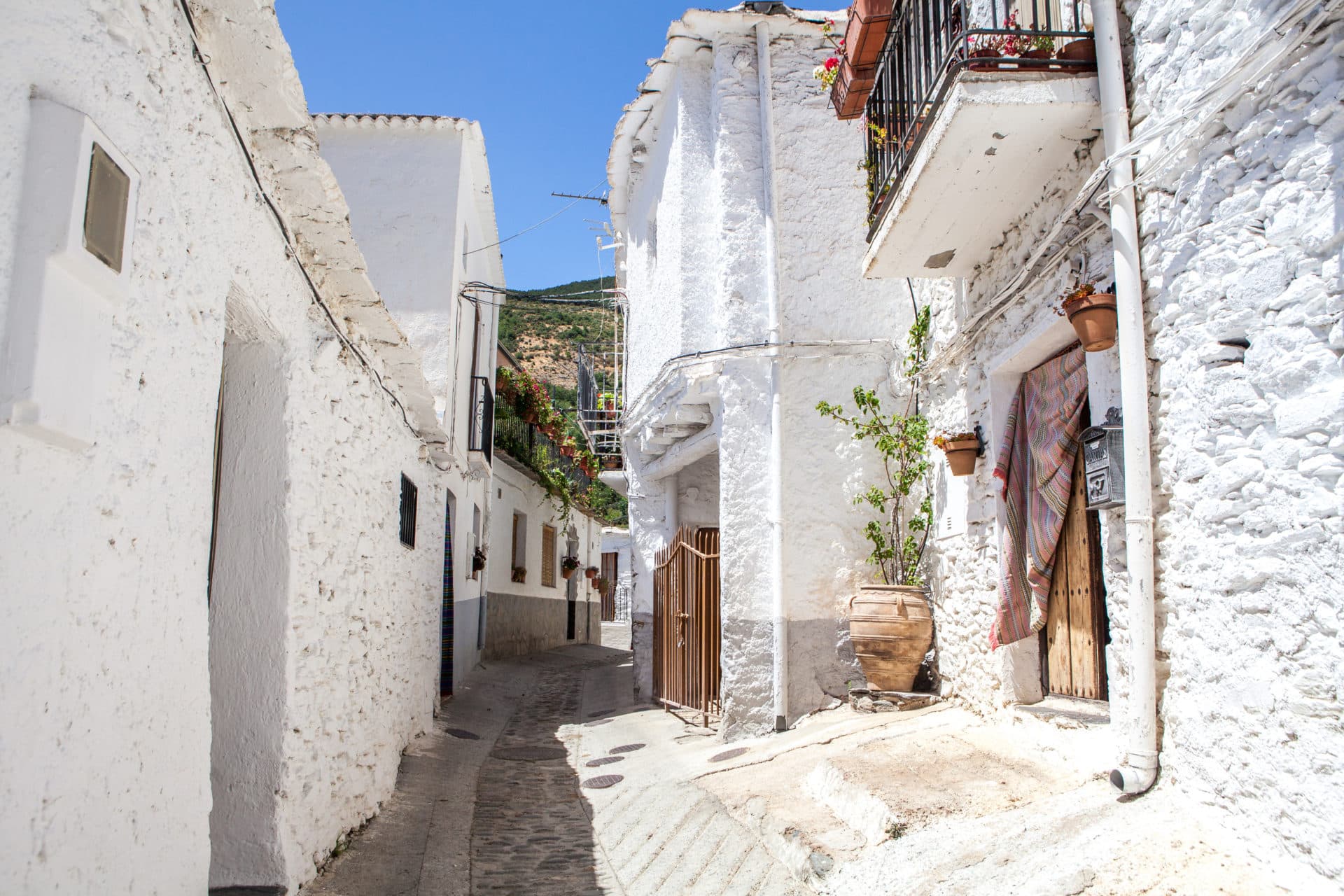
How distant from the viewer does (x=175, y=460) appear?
315 cm

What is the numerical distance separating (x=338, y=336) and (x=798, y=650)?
15.1 ft

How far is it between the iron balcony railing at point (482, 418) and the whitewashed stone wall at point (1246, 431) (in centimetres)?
972

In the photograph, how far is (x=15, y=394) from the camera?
7.33 feet

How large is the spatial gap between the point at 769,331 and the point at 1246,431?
515 centimetres

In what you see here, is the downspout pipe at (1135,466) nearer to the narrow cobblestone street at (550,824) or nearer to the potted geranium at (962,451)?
the narrow cobblestone street at (550,824)

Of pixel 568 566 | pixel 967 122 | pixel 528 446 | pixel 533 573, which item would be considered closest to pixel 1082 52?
pixel 967 122

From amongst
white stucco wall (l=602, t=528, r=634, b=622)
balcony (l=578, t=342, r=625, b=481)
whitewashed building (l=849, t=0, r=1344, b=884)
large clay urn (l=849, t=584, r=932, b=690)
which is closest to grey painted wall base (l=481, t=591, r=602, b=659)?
balcony (l=578, t=342, r=625, b=481)

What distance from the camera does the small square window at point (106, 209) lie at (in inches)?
99.4

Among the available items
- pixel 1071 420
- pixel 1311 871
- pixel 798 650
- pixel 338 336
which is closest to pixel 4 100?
pixel 338 336

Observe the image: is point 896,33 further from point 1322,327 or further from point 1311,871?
point 1311,871

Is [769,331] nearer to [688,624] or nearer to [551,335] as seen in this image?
[688,624]

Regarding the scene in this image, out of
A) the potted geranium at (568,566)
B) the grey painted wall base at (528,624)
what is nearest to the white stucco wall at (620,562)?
the grey painted wall base at (528,624)

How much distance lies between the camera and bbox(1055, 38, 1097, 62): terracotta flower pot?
15.4 feet

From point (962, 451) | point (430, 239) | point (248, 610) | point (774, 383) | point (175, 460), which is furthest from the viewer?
point (430, 239)
